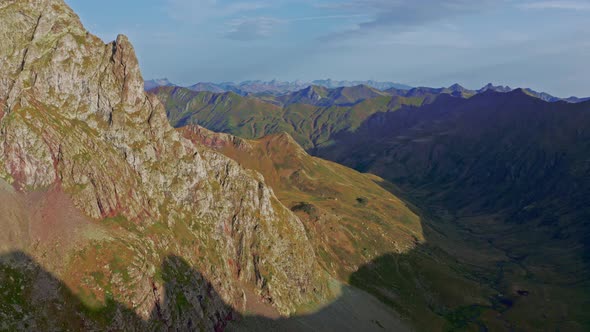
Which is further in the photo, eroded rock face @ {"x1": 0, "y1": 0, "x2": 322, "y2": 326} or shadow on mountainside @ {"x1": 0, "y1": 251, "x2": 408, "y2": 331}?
eroded rock face @ {"x1": 0, "y1": 0, "x2": 322, "y2": 326}

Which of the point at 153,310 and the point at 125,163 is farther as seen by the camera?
the point at 125,163

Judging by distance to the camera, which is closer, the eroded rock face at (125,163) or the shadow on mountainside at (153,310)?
the shadow on mountainside at (153,310)

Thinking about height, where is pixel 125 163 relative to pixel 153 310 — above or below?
above

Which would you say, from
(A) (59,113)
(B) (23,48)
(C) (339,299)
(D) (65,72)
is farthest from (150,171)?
(C) (339,299)

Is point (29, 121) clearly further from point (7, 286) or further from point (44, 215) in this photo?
point (7, 286)
